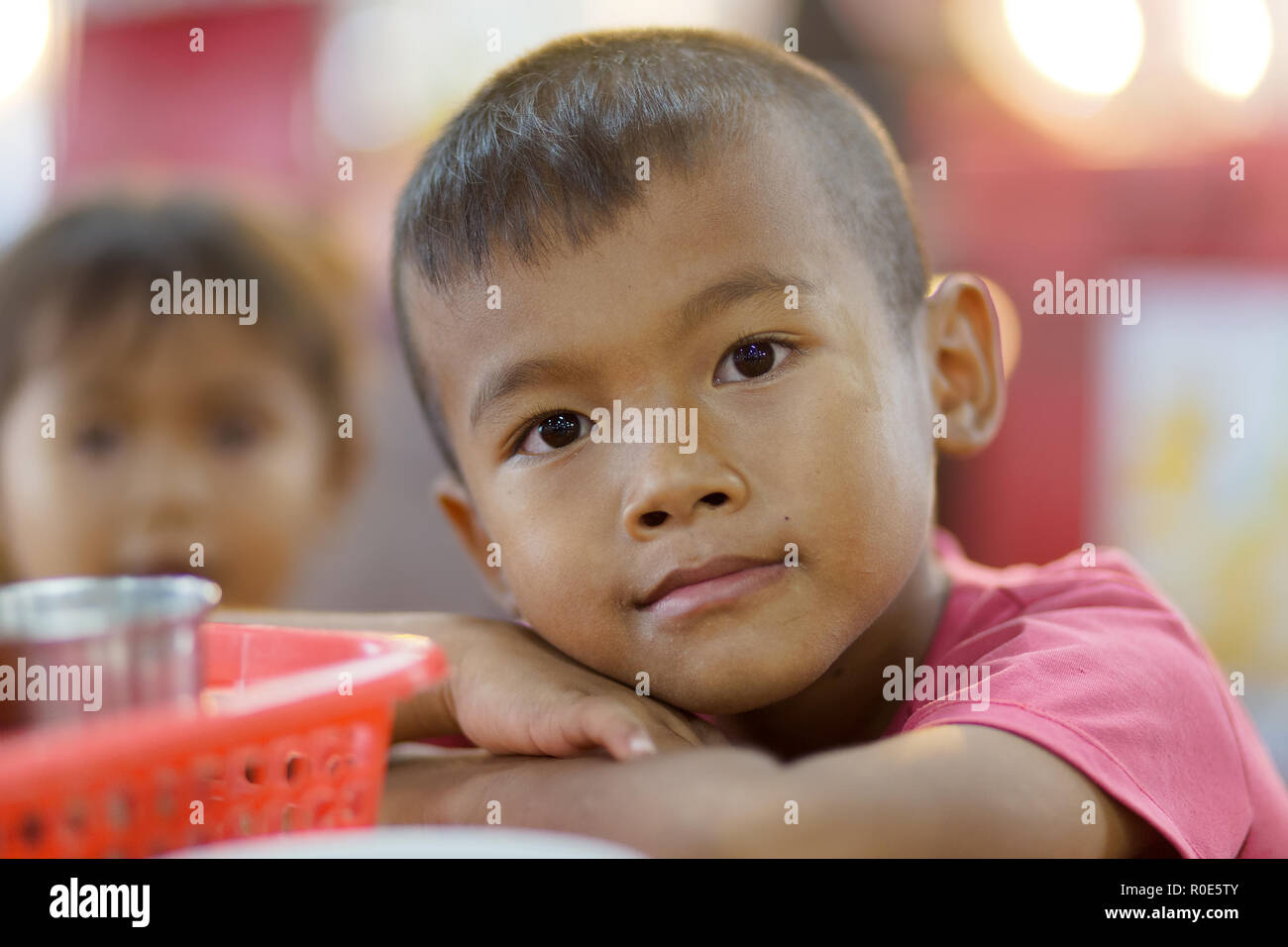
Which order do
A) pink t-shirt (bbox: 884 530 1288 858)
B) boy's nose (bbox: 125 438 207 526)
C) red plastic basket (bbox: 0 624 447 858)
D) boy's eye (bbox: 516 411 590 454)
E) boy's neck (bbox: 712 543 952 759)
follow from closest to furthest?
red plastic basket (bbox: 0 624 447 858) < pink t-shirt (bbox: 884 530 1288 858) < boy's eye (bbox: 516 411 590 454) < boy's neck (bbox: 712 543 952 759) < boy's nose (bbox: 125 438 207 526)

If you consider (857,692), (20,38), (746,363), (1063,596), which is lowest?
(857,692)

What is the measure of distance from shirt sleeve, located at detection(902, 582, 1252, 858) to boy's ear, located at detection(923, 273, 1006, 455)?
0.22 m

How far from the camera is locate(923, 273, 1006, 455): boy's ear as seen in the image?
49.7 inches

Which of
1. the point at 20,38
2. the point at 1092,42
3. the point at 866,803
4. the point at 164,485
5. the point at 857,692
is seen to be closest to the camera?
the point at 866,803

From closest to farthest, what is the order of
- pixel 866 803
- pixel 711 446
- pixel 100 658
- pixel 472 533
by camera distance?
pixel 100 658
pixel 866 803
pixel 711 446
pixel 472 533

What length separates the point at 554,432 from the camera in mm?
1110

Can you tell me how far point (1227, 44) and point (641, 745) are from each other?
3.03m

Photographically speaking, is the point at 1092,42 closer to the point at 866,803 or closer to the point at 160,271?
the point at 160,271

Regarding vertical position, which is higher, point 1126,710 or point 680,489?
point 680,489

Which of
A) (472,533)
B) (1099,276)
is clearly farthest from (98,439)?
(1099,276)

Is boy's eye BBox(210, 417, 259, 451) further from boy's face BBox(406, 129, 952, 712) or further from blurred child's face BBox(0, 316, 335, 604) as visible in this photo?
boy's face BBox(406, 129, 952, 712)

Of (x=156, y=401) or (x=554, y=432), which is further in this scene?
(x=156, y=401)

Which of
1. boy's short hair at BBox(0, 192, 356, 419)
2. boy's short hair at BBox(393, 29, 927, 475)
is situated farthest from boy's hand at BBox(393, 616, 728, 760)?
boy's short hair at BBox(0, 192, 356, 419)

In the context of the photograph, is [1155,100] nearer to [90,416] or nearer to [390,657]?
[90,416]
